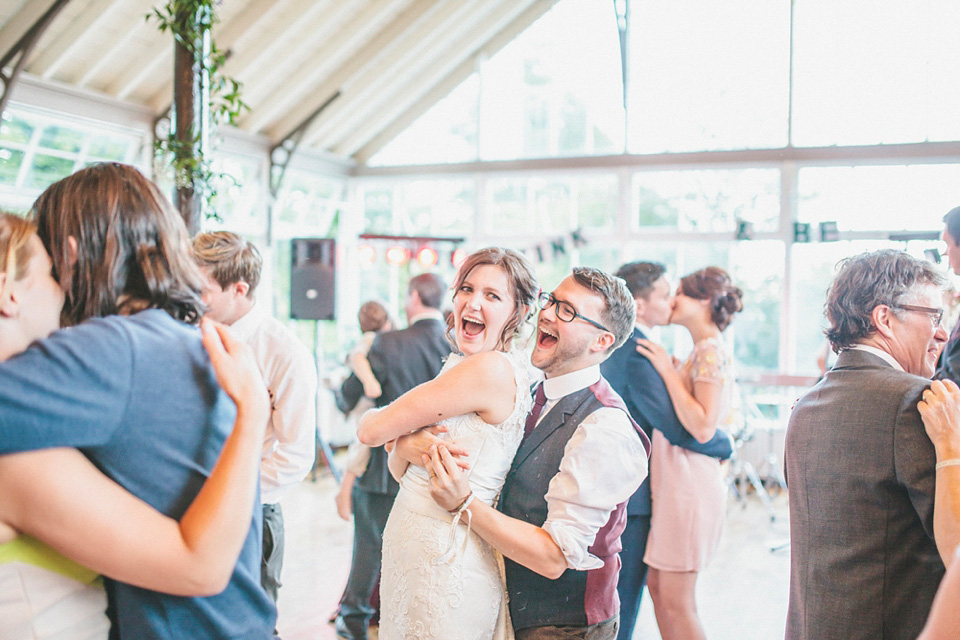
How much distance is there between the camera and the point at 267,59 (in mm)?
7035

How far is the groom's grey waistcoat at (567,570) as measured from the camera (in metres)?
1.62

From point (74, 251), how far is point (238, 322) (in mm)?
1280

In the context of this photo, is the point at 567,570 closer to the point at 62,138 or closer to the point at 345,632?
the point at 345,632

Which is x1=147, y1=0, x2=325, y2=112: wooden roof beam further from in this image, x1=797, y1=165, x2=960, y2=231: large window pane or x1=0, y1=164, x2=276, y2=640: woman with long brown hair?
x1=0, y1=164, x2=276, y2=640: woman with long brown hair

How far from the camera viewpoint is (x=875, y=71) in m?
7.23

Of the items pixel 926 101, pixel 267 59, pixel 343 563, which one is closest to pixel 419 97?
pixel 267 59

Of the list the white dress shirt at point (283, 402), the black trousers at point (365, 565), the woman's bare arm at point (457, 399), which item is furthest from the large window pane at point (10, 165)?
the woman's bare arm at point (457, 399)

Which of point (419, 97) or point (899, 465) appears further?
point (419, 97)

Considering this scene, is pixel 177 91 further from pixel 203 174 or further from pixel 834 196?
pixel 834 196

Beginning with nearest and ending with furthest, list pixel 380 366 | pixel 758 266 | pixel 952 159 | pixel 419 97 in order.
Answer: pixel 380 366 < pixel 952 159 < pixel 758 266 < pixel 419 97

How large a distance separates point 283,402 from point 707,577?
3.37 meters

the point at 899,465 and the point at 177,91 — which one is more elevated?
the point at 177,91

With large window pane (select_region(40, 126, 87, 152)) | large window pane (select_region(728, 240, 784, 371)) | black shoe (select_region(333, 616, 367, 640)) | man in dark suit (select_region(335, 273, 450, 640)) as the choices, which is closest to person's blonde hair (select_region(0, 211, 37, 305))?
man in dark suit (select_region(335, 273, 450, 640))

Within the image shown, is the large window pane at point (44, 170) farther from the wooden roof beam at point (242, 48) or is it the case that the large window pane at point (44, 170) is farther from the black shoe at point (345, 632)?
the black shoe at point (345, 632)
